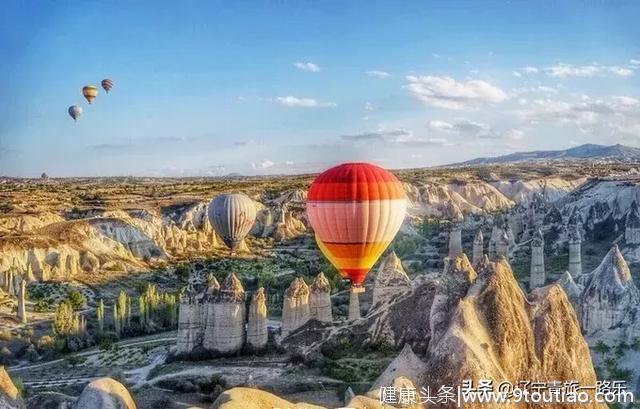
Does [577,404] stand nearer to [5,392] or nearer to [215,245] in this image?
[5,392]

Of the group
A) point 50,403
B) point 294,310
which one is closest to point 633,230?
point 294,310

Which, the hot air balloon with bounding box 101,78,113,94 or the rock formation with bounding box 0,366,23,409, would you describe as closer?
the rock formation with bounding box 0,366,23,409

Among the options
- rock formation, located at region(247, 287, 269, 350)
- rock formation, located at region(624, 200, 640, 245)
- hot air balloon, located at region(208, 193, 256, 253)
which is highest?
hot air balloon, located at region(208, 193, 256, 253)

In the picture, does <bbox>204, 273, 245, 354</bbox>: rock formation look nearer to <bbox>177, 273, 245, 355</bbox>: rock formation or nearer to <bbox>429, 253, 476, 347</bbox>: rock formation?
<bbox>177, 273, 245, 355</bbox>: rock formation

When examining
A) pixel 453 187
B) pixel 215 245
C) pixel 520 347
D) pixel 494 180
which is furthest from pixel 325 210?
pixel 494 180

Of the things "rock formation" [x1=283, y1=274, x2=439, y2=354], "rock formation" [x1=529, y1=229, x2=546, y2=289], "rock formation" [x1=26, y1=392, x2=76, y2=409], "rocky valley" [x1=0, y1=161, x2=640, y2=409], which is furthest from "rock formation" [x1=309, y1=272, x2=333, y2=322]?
"rock formation" [x1=529, y1=229, x2=546, y2=289]

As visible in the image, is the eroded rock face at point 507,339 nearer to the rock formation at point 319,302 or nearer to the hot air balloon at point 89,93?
the rock formation at point 319,302

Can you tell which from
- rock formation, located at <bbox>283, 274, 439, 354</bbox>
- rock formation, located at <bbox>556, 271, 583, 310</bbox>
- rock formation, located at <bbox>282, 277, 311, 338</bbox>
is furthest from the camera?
rock formation, located at <bbox>282, 277, 311, 338</bbox>
